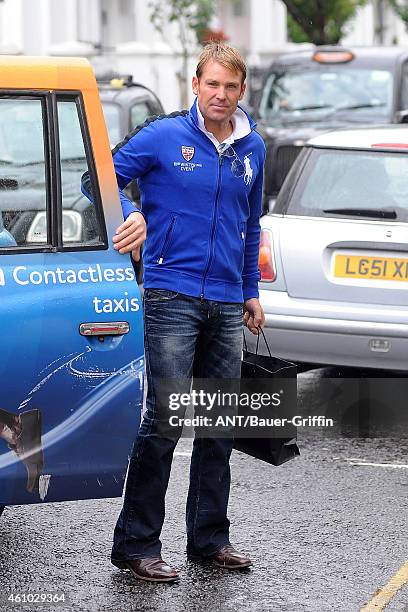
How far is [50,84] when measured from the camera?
4.73 m

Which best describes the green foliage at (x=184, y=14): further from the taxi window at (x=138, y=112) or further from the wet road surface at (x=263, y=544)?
the wet road surface at (x=263, y=544)

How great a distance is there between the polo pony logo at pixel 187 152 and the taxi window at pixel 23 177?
500 millimetres

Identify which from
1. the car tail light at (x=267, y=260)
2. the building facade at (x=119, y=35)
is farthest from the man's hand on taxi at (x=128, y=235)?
the building facade at (x=119, y=35)

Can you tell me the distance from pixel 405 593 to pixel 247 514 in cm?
114

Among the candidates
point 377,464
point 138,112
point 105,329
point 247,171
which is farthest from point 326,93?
point 105,329

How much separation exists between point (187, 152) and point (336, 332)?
9.21ft

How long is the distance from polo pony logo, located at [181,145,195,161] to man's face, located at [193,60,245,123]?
13 centimetres

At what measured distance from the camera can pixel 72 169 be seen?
479 centimetres

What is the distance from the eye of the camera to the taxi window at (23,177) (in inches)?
186

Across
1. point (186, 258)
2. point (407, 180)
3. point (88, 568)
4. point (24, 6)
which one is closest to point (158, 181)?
point (186, 258)

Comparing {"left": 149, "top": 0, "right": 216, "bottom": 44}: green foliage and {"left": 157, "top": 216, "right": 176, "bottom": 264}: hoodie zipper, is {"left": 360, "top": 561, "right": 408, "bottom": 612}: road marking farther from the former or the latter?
{"left": 149, "top": 0, "right": 216, "bottom": 44}: green foliage

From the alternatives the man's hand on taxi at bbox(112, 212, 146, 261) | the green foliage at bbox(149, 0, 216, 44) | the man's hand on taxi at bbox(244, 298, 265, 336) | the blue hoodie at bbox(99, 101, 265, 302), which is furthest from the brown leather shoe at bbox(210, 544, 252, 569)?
the green foliage at bbox(149, 0, 216, 44)

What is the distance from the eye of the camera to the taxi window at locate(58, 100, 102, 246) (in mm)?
4773

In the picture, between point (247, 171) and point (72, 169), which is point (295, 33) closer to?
point (247, 171)
